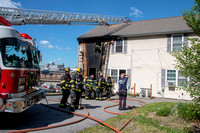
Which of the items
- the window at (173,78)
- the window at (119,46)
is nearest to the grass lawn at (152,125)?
the window at (173,78)

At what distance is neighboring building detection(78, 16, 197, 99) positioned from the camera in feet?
42.9

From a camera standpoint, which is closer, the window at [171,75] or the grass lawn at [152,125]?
the grass lawn at [152,125]

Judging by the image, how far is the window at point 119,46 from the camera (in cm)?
1512

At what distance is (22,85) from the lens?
531 centimetres

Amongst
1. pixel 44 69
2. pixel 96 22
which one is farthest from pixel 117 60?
pixel 44 69

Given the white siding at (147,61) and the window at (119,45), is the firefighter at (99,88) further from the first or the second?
the window at (119,45)

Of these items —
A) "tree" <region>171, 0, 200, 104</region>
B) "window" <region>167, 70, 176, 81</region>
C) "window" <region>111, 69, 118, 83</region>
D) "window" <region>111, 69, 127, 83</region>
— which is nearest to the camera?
"tree" <region>171, 0, 200, 104</region>

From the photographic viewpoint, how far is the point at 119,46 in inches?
607

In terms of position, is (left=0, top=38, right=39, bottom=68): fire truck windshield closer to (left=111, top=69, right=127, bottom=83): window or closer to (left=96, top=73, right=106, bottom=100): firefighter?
(left=96, top=73, right=106, bottom=100): firefighter

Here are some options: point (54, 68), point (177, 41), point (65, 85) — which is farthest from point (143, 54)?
point (54, 68)

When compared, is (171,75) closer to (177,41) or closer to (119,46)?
(177,41)

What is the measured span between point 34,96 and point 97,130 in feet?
8.12

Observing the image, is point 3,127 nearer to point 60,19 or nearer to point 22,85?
point 22,85

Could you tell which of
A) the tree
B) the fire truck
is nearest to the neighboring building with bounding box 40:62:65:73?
the fire truck
